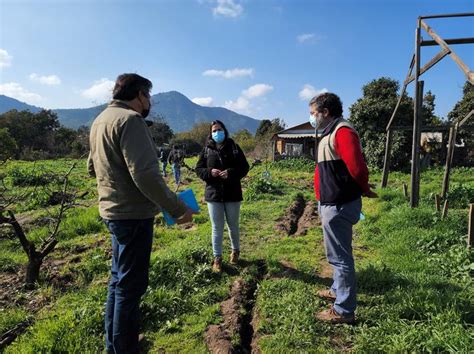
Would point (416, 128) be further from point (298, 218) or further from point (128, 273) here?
point (128, 273)

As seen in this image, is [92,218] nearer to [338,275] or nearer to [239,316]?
[239,316]

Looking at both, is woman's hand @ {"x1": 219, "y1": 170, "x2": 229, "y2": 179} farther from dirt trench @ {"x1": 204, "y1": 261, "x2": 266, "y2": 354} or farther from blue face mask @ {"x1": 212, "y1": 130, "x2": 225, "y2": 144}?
dirt trench @ {"x1": 204, "y1": 261, "x2": 266, "y2": 354}

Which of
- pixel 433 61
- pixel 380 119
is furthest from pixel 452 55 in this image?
pixel 380 119

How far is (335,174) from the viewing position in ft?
9.93

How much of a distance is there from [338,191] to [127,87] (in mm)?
1878

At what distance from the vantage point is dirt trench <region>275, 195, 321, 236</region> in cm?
664

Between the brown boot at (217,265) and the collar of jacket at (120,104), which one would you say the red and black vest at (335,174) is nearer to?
the collar of jacket at (120,104)

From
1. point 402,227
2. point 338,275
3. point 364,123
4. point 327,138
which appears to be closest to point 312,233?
point 402,227

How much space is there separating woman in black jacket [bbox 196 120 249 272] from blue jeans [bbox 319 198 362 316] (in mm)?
1499

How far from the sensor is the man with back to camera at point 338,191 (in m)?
2.94

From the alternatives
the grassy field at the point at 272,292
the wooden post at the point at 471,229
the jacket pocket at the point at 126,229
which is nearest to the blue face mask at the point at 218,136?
the grassy field at the point at 272,292

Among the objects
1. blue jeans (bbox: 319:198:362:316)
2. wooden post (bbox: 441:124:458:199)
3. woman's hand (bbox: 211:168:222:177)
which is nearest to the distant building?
wooden post (bbox: 441:124:458:199)

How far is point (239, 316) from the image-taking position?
3434mm

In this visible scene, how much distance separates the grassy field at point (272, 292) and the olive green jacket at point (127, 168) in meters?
1.33
